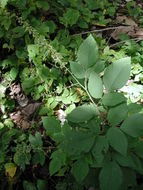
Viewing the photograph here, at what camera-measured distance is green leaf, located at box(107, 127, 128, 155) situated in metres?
1.25

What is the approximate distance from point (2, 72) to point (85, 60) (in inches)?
62.8

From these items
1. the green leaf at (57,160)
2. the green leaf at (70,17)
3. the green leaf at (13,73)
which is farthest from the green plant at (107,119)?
the green leaf at (70,17)

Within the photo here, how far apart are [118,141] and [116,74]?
30 cm

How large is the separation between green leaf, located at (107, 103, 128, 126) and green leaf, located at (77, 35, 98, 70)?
23 cm

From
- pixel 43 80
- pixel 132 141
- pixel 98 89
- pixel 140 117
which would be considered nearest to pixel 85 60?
pixel 98 89

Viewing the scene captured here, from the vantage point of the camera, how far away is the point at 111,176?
52.6 inches

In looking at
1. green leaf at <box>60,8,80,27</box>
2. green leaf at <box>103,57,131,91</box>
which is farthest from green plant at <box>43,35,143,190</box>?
green leaf at <box>60,8,80,27</box>

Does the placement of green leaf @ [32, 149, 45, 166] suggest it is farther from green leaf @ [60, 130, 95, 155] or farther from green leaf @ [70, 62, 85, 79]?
green leaf @ [70, 62, 85, 79]

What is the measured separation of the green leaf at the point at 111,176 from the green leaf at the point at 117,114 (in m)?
0.21

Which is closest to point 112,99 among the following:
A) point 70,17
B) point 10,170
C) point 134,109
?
point 134,109

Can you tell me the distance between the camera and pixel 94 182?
5.21 feet

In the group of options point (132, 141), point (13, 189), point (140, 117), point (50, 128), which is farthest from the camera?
point (13, 189)

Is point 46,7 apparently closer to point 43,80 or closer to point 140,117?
point 43,80

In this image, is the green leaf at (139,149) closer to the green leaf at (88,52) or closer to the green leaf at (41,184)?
the green leaf at (88,52)
